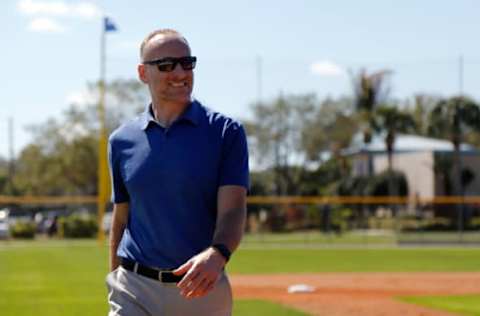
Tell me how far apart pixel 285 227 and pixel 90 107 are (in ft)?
105

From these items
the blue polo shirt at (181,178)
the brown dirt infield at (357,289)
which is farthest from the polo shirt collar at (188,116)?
the brown dirt infield at (357,289)

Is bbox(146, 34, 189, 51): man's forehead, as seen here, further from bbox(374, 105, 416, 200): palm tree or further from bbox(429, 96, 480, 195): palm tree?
bbox(374, 105, 416, 200): palm tree

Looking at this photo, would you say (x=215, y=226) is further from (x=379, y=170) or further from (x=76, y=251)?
(x=379, y=170)

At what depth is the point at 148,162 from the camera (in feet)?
14.8

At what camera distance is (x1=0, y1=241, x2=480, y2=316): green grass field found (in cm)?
1594

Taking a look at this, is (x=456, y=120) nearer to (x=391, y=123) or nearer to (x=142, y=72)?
(x=391, y=123)

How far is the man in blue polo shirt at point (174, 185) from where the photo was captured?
14.5ft

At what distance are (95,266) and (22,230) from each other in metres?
22.3

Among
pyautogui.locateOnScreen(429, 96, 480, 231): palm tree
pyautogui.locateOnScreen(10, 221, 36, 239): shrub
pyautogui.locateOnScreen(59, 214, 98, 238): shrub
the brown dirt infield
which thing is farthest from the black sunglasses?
pyautogui.locateOnScreen(429, 96, 480, 231): palm tree

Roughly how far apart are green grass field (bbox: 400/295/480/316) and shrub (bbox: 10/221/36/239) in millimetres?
33018

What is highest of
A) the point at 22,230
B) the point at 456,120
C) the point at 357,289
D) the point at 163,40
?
the point at 456,120

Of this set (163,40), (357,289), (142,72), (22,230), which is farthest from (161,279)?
(22,230)

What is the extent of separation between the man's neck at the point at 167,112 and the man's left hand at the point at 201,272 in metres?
0.68

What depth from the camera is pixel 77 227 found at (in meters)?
47.3
